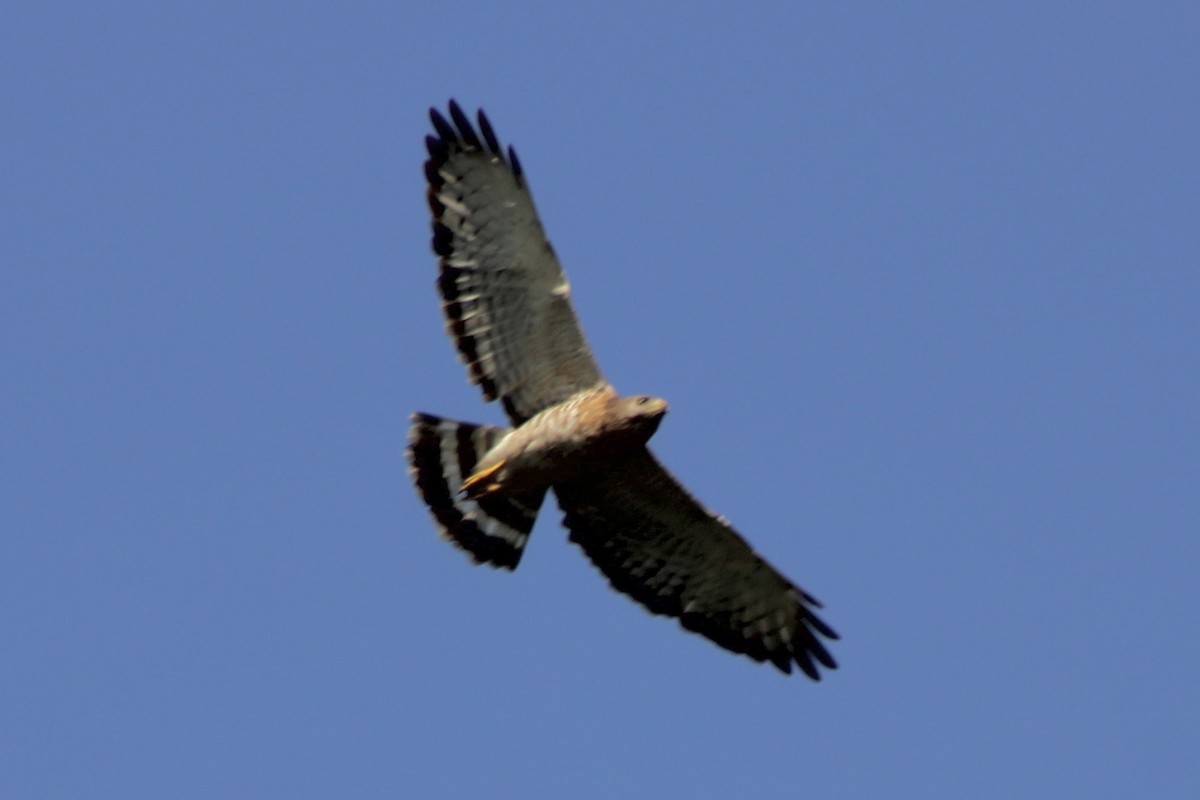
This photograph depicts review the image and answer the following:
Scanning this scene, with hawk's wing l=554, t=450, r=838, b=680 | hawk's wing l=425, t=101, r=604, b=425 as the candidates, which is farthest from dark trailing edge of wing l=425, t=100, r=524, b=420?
hawk's wing l=554, t=450, r=838, b=680

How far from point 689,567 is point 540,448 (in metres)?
1.46

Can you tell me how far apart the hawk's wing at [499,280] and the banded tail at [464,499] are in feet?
1.64

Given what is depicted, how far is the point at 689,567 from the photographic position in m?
13.4

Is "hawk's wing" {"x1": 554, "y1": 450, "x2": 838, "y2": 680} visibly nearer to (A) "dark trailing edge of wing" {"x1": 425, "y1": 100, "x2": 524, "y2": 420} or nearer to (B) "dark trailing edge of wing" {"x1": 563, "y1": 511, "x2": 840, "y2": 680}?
(B) "dark trailing edge of wing" {"x1": 563, "y1": 511, "x2": 840, "y2": 680}

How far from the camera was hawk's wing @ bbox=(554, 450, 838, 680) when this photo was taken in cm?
1302

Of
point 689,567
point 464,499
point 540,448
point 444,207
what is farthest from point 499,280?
point 689,567

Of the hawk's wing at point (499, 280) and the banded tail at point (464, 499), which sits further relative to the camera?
the banded tail at point (464, 499)

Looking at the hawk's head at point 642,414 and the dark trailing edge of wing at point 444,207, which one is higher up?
the dark trailing edge of wing at point 444,207

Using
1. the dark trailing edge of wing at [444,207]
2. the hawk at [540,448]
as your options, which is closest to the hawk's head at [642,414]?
the hawk at [540,448]

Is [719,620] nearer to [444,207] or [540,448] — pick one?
[540,448]

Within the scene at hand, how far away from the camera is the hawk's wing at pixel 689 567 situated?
13016 millimetres

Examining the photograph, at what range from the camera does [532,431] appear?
12.8 meters

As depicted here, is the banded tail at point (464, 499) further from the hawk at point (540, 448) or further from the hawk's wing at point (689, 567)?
the hawk's wing at point (689, 567)

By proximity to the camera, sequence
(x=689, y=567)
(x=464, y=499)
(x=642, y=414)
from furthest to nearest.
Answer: (x=689, y=567) → (x=464, y=499) → (x=642, y=414)
